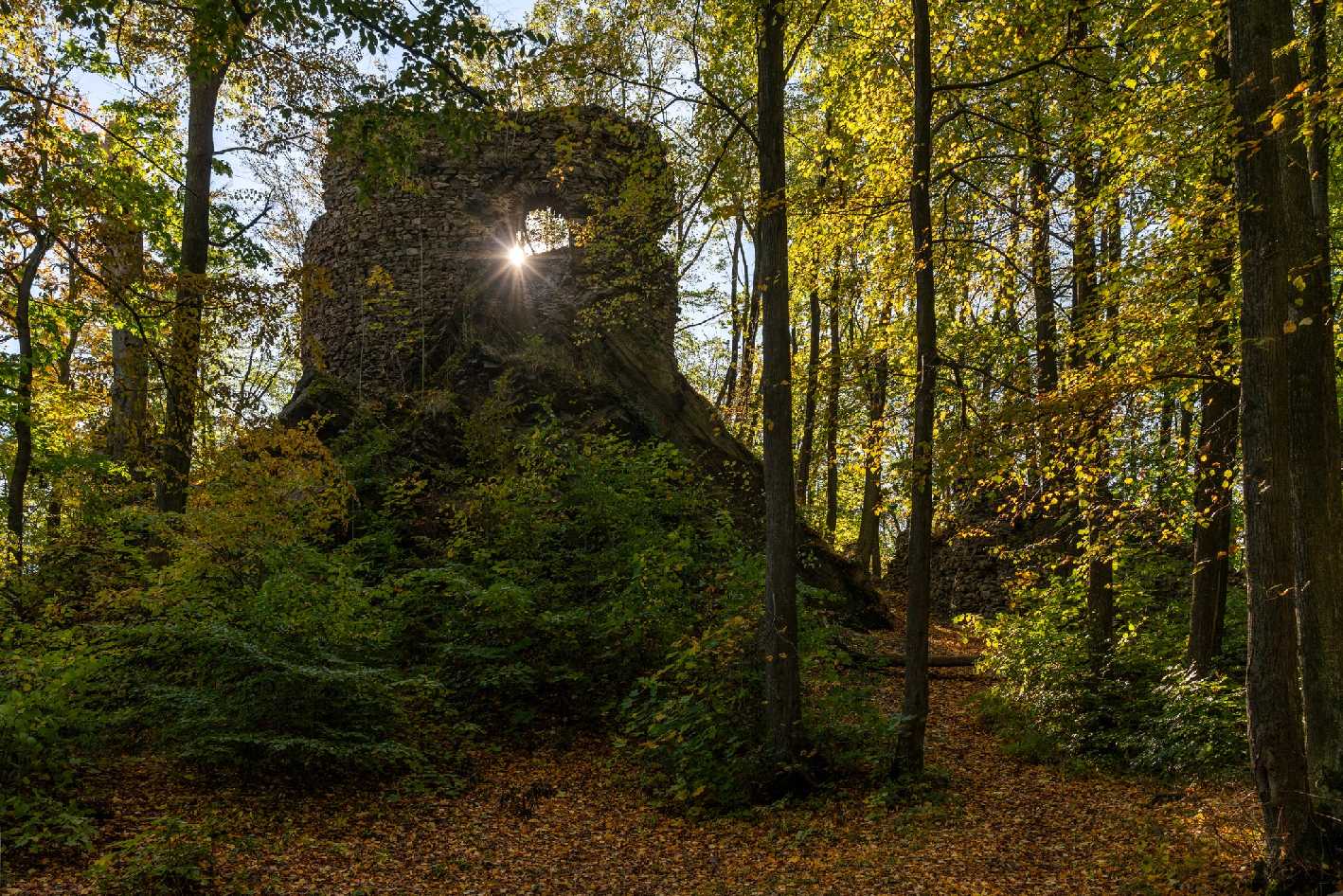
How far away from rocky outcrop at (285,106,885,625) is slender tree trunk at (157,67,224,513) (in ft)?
10.4

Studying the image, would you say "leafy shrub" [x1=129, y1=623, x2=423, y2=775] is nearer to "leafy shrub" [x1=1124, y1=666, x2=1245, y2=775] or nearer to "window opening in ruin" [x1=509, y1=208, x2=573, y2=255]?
"leafy shrub" [x1=1124, y1=666, x2=1245, y2=775]

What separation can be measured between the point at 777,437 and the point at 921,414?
4.09 ft

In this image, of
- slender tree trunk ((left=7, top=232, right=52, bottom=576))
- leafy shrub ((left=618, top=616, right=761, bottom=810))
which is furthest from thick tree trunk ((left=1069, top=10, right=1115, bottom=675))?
slender tree trunk ((left=7, top=232, right=52, bottom=576))

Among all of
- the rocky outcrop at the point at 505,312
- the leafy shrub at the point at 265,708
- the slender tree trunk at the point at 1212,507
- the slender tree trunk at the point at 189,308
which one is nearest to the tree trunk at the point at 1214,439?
the slender tree trunk at the point at 1212,507

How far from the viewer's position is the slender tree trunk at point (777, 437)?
7.23 metres

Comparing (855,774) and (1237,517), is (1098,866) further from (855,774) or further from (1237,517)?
(1237,517)

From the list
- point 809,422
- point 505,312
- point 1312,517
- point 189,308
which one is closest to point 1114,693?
point 1312,517

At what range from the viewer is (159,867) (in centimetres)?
482

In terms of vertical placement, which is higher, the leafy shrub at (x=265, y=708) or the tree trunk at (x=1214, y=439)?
the tree trunk at (x=1214, y=439)

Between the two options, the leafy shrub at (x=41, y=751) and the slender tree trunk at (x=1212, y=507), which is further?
the slender tree trunk at (x=1212, y=507)

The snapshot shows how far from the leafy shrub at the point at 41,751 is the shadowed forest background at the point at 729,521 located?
0.05 metres

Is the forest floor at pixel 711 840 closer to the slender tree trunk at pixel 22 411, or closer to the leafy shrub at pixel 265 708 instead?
the leafy shrub at pixel 265 708

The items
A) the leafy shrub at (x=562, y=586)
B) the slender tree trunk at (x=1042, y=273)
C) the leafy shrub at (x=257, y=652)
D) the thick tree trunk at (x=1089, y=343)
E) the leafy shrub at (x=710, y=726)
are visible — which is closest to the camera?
the thick tree trunk at (x=1089, y=343)

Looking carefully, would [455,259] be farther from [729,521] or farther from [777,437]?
[777,437]
